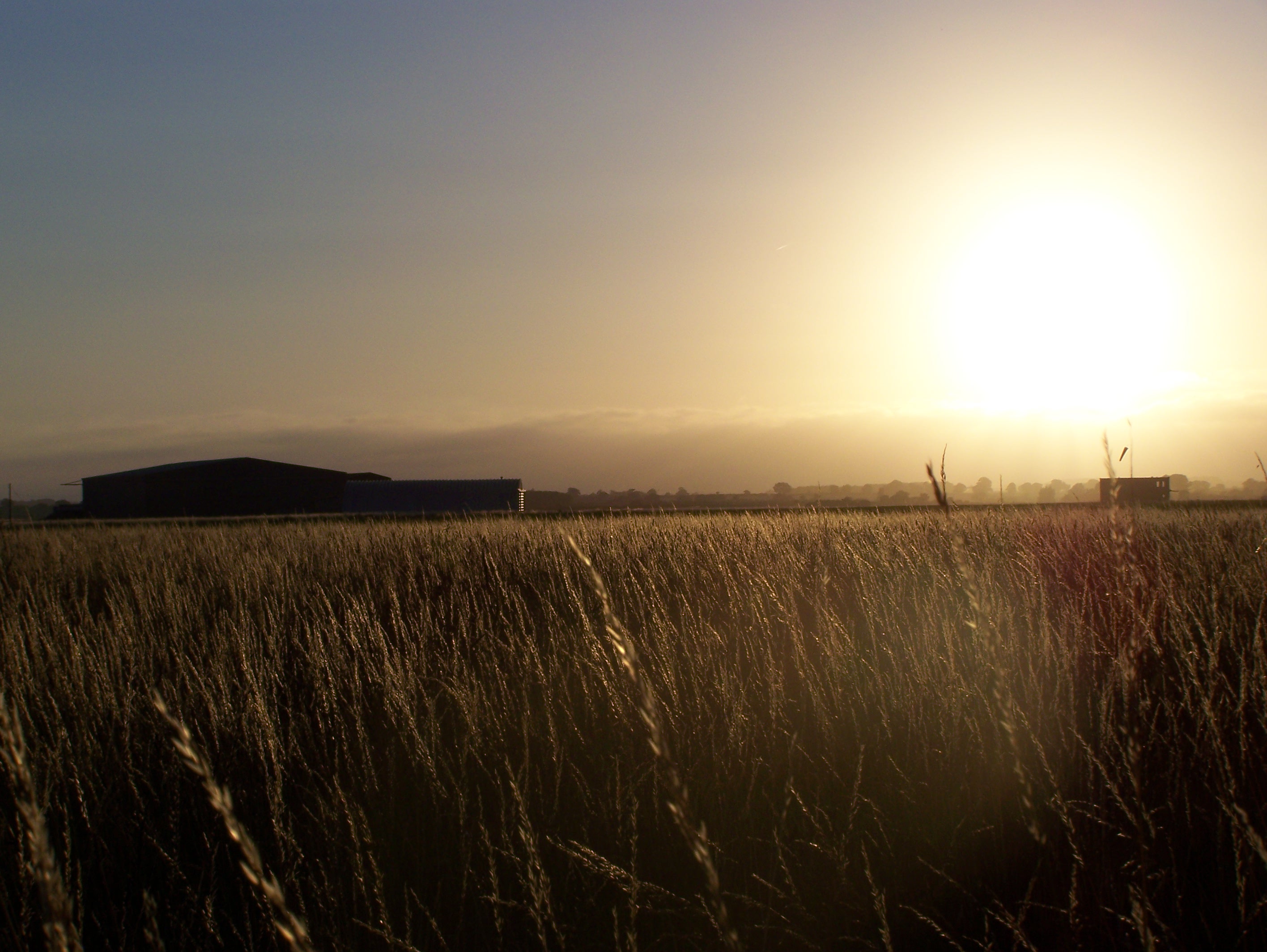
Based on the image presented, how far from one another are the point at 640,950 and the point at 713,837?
0.52 metres

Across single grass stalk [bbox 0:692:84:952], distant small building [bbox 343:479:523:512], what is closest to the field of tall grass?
single grass stalk [bbox 0:692:84:952]

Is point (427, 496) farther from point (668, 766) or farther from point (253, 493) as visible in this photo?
point (668, 766)

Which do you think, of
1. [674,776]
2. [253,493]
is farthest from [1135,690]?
[253,493]

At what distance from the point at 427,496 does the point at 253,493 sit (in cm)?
1117

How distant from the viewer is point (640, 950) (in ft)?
7.18

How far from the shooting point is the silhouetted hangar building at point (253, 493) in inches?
1559

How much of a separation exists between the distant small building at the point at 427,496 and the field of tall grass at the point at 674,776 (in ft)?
111

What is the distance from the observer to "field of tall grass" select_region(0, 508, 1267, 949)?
7.06 feet

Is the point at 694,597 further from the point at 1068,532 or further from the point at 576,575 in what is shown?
the point at 1068,532

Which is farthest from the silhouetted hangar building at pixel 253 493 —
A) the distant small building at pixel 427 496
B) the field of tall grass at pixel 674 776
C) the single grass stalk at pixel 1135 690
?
the single grass stalk at pixel 1135 690

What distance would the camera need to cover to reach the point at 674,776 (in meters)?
1.00

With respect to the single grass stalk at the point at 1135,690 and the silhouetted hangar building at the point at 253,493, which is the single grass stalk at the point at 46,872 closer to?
the single grass stalk at the point at 1135,690

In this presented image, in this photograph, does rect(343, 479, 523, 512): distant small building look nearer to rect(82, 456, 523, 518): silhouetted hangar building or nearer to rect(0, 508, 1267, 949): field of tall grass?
rect(82, 456, 523, 518): silhouetted hangar building

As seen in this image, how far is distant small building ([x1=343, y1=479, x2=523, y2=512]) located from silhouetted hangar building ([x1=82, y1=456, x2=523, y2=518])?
1.5 inches
